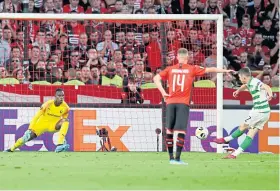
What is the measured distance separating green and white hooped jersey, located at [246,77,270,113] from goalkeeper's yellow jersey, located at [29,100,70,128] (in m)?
4.20

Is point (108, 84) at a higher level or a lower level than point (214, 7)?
lower

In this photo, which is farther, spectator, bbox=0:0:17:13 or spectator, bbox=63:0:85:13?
spectator, bbox=63:0:85:13

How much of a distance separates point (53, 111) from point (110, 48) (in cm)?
283

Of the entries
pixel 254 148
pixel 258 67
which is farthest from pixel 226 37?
pixel 254 148

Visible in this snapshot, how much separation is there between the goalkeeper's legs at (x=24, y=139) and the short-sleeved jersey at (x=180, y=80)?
14.5ft

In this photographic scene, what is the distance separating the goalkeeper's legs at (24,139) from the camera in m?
21.2

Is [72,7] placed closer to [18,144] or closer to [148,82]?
[148,82]

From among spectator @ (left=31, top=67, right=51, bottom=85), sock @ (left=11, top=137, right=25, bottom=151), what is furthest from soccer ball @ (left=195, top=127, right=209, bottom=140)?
spectator @ (left=31, top=67, right=51, bottom=85)

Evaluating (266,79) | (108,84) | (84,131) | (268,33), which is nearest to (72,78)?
(108,84)

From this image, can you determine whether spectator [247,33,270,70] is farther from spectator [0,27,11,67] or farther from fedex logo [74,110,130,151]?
spectator [0,27,11,67]

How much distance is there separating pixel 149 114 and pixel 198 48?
223 cm

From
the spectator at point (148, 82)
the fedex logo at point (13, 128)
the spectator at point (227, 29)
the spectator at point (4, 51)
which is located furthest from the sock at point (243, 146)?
→ the spectator at point (227, 29)

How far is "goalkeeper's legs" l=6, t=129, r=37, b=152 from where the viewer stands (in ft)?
69.5

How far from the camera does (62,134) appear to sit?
69.8 feet
